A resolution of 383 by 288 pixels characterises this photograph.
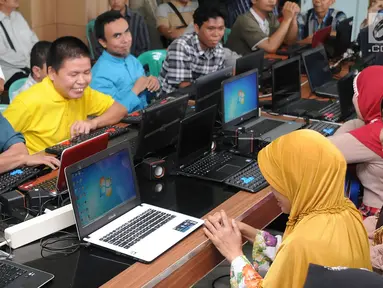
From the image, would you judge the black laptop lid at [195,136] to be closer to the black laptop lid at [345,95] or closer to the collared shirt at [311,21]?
the black laptop lid at [345,95]

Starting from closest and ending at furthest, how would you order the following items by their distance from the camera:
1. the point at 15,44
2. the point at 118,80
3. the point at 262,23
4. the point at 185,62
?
the point at 118,80
the point at 185,62
the point at 15,44
the point at 262,23

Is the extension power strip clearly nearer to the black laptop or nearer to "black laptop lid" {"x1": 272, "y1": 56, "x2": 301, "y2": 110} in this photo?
the black laptop

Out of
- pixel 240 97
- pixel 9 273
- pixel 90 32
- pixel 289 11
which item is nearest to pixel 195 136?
pixel 240 97

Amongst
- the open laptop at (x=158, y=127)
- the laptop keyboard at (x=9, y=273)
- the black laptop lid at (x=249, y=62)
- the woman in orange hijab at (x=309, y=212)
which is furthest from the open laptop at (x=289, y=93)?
the laptop keyboard at (x=9, y=273)

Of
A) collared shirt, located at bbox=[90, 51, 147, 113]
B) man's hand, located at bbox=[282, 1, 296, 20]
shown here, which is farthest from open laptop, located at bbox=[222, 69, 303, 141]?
man's hand, located at bbox=[282, 1, 296, 20]

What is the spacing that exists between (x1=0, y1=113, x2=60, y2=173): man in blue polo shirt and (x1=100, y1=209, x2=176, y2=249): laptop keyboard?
2.17 feet

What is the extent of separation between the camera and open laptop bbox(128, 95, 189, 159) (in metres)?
2.88

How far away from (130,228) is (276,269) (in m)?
0.61

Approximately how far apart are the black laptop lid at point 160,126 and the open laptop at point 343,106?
1126 mm

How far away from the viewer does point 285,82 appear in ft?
13.0

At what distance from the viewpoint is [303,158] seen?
1.97 meters

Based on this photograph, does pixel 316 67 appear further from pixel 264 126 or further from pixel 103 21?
pixel 103 21

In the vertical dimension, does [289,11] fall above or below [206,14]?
below

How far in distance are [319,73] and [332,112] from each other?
2.28ft
